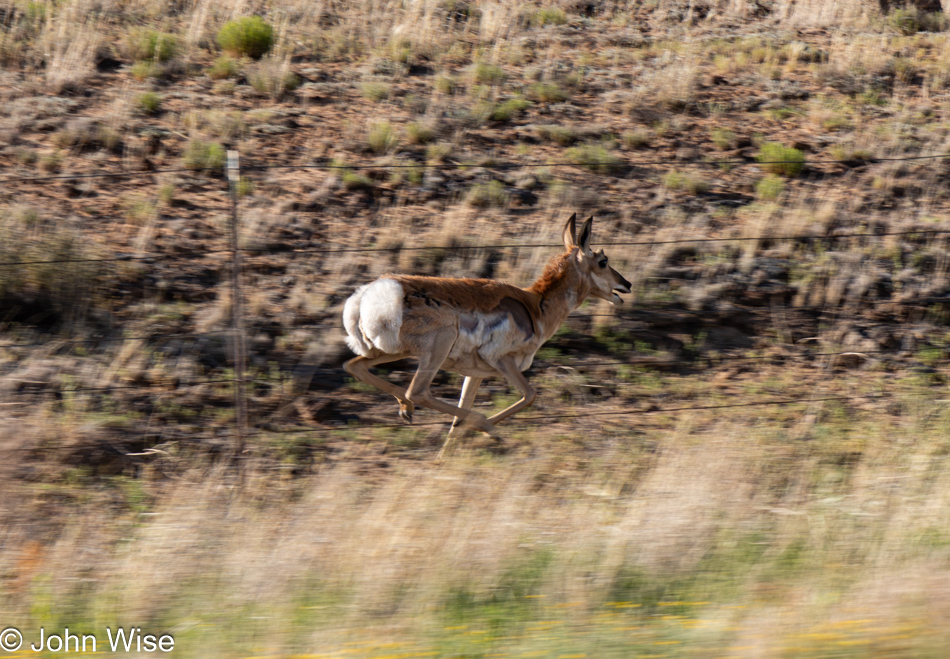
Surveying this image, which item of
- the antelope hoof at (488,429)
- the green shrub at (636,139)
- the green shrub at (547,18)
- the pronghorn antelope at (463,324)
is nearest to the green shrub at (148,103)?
the green shrub at (636,139)

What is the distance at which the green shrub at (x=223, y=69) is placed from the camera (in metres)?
17.1

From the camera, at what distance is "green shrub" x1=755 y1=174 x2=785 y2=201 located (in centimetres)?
1476

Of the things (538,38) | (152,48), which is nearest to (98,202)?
(152,48)

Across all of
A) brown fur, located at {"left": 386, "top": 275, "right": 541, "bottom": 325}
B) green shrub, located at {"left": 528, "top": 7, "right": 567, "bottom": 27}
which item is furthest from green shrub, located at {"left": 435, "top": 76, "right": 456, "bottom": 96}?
brown fur, located at {"left": 386, "top": 275, "right": 541, "bottom": 325}

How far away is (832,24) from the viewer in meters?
21.7

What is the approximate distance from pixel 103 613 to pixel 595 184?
36.4ft

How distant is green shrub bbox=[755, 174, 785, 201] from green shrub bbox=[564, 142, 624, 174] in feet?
7.04

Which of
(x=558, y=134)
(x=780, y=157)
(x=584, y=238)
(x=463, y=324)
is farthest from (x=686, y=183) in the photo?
(x=463, y=324)

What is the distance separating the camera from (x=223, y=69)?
Answer: 17.1 meters

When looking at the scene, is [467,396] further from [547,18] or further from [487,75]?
[547,18]

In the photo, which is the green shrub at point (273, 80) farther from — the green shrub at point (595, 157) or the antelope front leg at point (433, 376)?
the antelope front leg at point (433, 376)

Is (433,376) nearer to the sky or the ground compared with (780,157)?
nearer to the ground

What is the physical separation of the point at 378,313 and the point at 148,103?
9995mm

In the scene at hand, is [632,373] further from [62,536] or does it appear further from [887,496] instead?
[62,536]
